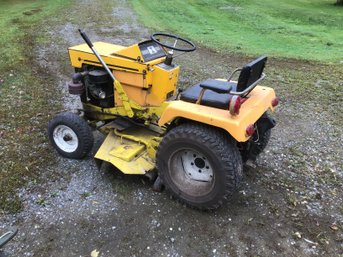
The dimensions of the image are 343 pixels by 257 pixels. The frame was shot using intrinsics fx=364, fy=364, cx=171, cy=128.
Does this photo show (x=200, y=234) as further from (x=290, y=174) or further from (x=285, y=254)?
(x=290, y=174)

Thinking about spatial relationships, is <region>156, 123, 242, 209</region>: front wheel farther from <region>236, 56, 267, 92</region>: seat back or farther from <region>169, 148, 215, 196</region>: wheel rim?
<region>236, 56, 267, 92</region>: seat back

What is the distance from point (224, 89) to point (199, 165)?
839 millimetres

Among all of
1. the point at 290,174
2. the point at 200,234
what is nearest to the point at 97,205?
the point at 200,234

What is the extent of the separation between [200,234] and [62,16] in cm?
1153

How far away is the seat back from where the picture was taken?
3.06 metres

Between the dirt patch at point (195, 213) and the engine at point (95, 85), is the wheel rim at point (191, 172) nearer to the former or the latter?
the dirt patch at point (195, 213)

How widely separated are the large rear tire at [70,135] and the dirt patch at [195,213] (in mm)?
140

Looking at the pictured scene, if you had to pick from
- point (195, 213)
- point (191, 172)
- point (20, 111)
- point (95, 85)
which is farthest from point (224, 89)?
point (20, 111)

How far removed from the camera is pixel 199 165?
352cm

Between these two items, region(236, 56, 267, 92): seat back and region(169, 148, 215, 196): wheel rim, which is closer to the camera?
region(236, 56, 267, 92): seat back

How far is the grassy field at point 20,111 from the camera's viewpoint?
404cm

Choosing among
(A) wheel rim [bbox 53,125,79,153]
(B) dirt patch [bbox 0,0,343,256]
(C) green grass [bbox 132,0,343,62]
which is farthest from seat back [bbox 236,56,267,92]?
(C) green grass [bbox 132,0,343,62]

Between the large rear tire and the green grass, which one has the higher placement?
the large rear tire

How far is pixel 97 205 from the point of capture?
364cm
